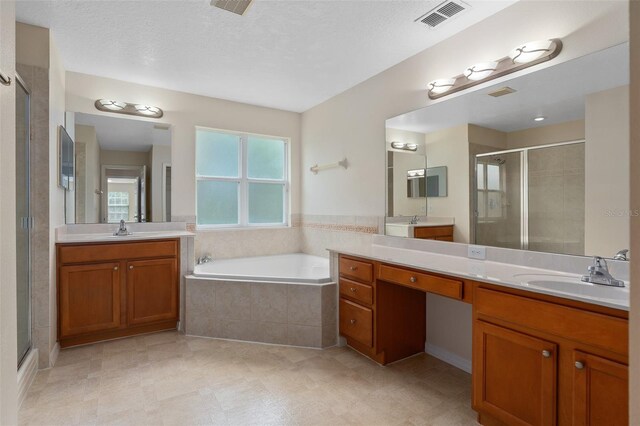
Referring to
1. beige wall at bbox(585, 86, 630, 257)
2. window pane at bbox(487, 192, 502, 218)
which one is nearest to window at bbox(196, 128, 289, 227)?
window pane at bbox(487, 192, 502, 218)

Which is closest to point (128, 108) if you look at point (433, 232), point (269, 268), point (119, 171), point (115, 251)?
point (119, 171)

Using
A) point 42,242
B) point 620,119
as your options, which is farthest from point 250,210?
point 620,119

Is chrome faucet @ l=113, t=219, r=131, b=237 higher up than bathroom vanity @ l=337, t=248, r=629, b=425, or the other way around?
chrome faucet @ l=113, t=219, r=131, b=237

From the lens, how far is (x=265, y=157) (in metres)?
4.32

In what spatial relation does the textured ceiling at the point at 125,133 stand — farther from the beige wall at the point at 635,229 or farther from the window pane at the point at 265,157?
the beige wall at the point at 635,229

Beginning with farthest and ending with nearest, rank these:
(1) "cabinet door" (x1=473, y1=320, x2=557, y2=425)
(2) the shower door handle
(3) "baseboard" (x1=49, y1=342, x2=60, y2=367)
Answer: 1. (3) "baseboard" (x1=49, y1=342, x2=60, y2=367)
2. (1) "cabinet door" (x1=473, y1=320, x2=557, y2=425)
3. (2) the shower door handle

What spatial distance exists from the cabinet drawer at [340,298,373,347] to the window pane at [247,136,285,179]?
2142mm

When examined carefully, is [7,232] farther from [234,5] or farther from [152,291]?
[152,291]

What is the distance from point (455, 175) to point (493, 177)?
273 mm

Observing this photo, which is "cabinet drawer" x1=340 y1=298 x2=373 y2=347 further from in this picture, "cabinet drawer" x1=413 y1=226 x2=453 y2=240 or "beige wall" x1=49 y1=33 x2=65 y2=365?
"beige wall" x1=49 y1=33 x2=65 y2=365

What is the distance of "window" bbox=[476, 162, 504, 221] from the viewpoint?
7.16 ft

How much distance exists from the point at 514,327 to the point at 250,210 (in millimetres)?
3224

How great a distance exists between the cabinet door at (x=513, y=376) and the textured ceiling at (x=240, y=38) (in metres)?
1.97

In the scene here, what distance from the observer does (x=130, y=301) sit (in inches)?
114
